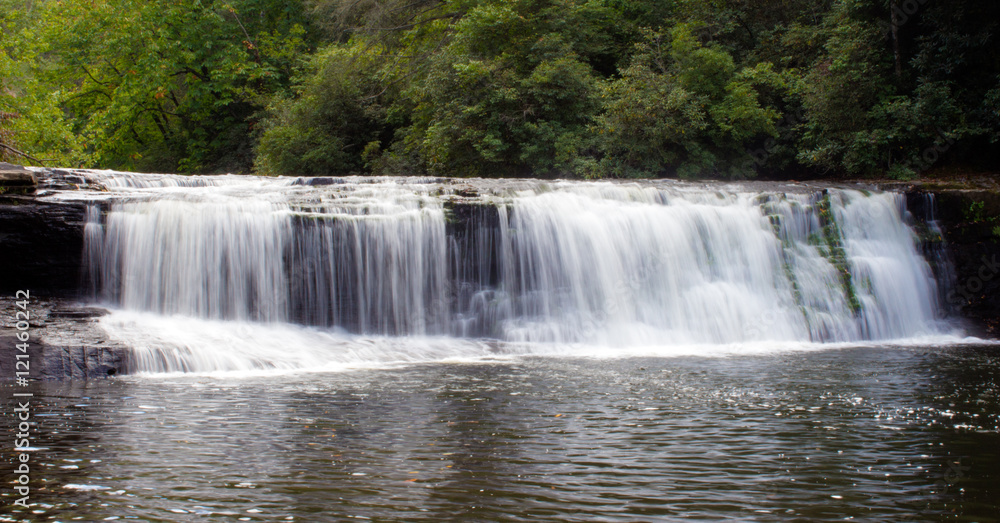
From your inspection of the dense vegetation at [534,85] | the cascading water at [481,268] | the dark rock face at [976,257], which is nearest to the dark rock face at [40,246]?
the cascading water at [481,268]

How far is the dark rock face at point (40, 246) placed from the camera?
37.7ft

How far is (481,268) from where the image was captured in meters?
13.8

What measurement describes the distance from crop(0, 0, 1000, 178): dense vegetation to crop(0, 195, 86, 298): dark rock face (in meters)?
4.62

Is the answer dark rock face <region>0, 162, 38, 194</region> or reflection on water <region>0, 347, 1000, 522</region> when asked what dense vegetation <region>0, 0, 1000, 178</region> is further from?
reflection on water <region>0, 347, 1000, 522</region>

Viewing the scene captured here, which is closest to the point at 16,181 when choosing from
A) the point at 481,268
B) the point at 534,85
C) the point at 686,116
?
the point at 481,268

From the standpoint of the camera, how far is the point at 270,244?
1281cm

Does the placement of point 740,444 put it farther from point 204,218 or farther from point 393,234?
point 204,218

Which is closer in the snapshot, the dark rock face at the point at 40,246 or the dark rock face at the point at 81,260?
the dark rock face at the point at 81,260

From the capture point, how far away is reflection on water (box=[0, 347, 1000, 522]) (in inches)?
159

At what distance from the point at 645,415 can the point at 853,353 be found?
273 inches

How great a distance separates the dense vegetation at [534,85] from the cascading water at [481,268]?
5095mm

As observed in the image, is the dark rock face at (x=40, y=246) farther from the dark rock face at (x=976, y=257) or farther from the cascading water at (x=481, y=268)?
the dark rock face at (x=976, y=257)

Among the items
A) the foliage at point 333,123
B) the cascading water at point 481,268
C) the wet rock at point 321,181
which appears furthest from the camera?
the foliage at point 333,123

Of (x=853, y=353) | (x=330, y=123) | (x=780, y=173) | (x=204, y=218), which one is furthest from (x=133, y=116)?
(x=853, y=353)
